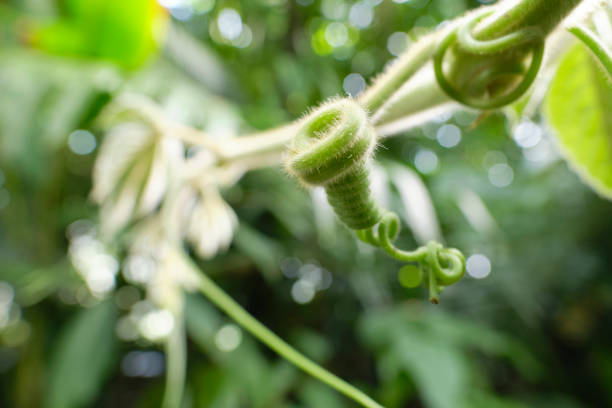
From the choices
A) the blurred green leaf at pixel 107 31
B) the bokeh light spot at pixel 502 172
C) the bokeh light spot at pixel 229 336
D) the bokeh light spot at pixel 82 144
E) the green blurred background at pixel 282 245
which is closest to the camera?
the blurred green leaf at pixel 107 31

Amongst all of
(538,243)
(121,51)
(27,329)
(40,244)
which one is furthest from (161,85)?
(538,243)

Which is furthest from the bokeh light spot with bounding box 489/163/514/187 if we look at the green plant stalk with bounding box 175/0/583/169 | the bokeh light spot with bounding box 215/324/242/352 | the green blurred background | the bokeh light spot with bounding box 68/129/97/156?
the green plant stalk with bounding box 175/0/583/169

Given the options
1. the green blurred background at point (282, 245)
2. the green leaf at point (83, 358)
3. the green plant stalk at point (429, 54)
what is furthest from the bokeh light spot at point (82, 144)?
the green plant stalk at point (429, 54)

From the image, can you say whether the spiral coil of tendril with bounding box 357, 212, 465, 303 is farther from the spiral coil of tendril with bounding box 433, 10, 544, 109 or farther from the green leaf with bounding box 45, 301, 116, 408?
the green leaf with bounding box 45, 301, 116, 408

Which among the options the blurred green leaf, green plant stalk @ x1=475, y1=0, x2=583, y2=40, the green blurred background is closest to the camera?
green plant stalk @ x1=475, y1=0, x2=583, y2=40

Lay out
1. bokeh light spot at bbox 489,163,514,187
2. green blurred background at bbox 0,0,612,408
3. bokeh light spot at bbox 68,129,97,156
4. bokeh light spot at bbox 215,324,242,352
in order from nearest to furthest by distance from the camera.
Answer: green blurred background at bbox 0,0,612,408 → bokeh light spot at bbox 215,324,242,352 → bokeh light spot at bbox 68,129,97,156 → bokeh light spot at bbox 489,163,514,187

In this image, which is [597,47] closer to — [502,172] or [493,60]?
[493,60]

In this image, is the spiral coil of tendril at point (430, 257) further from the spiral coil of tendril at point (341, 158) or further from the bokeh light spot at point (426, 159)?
the bokeh light spot at point (426, 159)

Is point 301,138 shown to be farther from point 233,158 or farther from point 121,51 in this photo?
point 121,51
